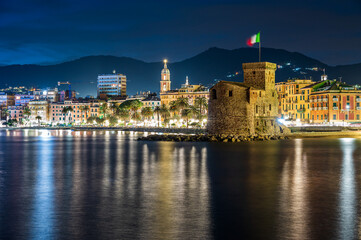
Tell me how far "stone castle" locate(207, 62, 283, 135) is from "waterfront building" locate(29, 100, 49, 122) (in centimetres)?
13714

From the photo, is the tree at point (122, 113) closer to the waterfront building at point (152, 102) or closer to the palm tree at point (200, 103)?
the waterfront building at point (152, 102)

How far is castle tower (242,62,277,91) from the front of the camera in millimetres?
63969

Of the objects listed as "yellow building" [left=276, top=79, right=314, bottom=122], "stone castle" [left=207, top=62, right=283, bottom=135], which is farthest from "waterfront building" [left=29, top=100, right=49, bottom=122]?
"stone castle" [left=207, top=62, right=283, bottom=135]

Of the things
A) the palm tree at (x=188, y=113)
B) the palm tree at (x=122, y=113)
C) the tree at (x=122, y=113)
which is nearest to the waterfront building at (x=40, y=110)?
the palm tree at (x=122, y=113)

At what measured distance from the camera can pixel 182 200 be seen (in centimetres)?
2002

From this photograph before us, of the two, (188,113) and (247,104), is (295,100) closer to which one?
(188,113)

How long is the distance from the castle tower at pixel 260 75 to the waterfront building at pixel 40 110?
140302mm

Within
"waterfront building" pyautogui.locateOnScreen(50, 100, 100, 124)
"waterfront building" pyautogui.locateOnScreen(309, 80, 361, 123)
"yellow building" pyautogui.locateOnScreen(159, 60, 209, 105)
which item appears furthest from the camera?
"waterfront building" pyautogui.locateOnScreen(50, 100, 100, 124)

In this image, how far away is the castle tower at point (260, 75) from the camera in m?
64.0

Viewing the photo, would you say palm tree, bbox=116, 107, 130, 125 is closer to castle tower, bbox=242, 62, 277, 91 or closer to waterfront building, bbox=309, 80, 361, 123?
waterfront building, bbox=309, 80, 361, 123

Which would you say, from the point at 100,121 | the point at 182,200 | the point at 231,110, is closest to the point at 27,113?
the point at 100,121

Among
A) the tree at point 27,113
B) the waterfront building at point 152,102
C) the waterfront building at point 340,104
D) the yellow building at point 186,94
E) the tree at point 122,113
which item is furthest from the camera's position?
the tree at point 27,113

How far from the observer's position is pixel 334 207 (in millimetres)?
18312

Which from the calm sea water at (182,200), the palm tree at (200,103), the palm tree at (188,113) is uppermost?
the palm tree at (200,103)
